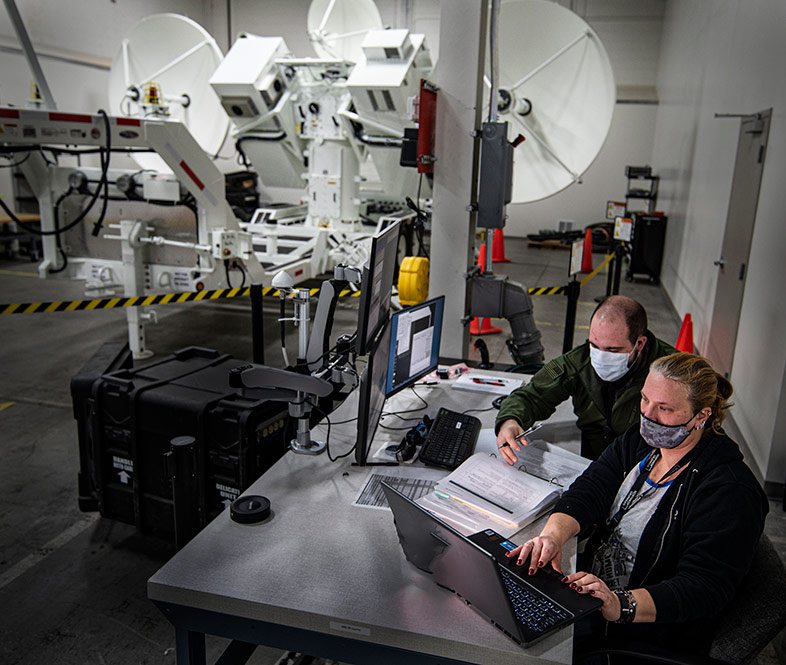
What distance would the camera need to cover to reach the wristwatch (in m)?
1.53

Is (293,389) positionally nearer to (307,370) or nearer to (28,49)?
(307,370)

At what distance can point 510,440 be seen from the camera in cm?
233

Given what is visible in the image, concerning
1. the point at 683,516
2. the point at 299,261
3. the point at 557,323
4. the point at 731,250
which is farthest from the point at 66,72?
the point at 683,516

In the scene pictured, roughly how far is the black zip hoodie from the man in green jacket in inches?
23.9

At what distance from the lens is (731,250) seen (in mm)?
4977

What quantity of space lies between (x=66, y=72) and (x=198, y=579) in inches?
491

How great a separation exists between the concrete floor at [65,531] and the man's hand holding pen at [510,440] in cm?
113

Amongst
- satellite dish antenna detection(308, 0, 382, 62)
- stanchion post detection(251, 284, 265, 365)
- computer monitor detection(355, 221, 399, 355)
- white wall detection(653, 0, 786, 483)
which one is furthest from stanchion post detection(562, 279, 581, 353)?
satellite dish antenna detection(308, 0, 382, 62)

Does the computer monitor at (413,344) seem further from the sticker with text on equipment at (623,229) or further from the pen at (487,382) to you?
the sticker with text on equipment at (623,229)

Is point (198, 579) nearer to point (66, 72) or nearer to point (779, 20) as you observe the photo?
point (779, 20)

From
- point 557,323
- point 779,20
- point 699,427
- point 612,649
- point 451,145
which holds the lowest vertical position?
point 557,323

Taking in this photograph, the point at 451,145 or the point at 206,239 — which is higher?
the point at 451,145

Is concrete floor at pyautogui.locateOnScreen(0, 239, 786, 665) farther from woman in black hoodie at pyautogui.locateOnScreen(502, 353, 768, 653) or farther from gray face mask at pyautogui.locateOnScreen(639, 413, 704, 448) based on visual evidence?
gray face mask at pyautogui.locateOnScreen(639, 413, 704, 448)

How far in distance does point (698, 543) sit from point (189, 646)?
1.28 m
